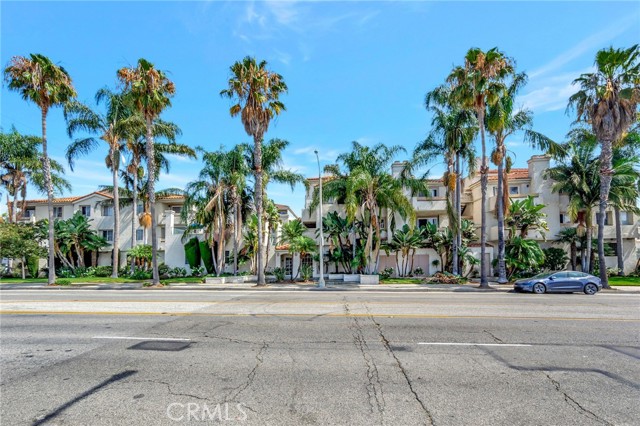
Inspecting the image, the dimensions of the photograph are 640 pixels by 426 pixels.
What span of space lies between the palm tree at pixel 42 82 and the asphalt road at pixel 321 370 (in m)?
19.1

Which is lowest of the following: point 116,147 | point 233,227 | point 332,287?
point 332,287

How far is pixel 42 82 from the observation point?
2323 centimetres

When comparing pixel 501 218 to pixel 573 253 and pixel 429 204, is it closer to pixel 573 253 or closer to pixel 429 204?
pixel 429 204

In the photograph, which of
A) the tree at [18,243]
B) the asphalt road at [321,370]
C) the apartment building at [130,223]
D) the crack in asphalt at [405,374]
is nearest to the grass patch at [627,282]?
the asphalt road at [321,370]

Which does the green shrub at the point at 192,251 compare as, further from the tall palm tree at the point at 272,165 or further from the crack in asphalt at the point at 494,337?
Result: the crack in asphalt at the point at 494,337

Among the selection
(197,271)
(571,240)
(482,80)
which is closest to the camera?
(482,80)

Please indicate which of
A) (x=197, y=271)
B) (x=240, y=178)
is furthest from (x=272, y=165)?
(x=197, y=271)

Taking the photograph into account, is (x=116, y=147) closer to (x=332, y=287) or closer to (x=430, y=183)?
(x=332, y=287)

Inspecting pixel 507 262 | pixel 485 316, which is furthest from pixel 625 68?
pixel 485 316

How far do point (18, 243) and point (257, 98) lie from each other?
24.8m

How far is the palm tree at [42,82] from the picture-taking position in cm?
2248

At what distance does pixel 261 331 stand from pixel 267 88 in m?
19.5

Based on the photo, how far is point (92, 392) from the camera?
5039 millimetres
